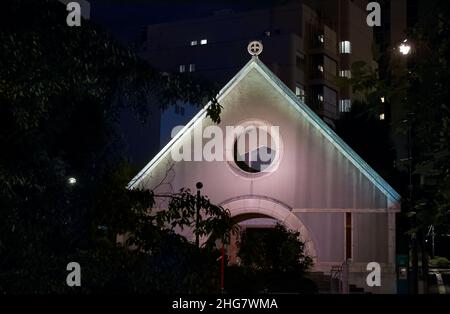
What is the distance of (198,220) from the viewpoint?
684cm

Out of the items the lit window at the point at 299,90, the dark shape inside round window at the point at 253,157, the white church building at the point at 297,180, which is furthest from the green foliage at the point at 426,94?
the lit window at the point at 299,90

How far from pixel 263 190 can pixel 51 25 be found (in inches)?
761

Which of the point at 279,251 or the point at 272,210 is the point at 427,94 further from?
the point at 272,210

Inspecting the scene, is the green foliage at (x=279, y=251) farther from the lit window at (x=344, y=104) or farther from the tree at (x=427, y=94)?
the lit window at (x=344, y=104)

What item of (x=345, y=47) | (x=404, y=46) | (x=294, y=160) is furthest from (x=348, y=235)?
(x=345, y=47)

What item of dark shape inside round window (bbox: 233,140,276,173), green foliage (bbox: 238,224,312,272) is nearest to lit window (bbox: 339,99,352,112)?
dark shape inside round window (bbox: 233,140,276,173)

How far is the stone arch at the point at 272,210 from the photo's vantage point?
24234 mm

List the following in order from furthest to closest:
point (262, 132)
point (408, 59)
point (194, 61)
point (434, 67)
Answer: point (194, 61) → point (262, 132) → point (408, 59) → point (434, 67)

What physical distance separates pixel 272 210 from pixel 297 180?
4.81 ft

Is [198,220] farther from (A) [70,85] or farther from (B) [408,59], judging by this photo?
(B) [408,59]

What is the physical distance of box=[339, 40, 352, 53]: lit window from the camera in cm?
6231

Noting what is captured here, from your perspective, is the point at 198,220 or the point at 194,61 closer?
the point at 198,220

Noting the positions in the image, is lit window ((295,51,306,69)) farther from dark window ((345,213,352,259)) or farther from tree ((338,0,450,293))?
tree ((338,0,450,293))
